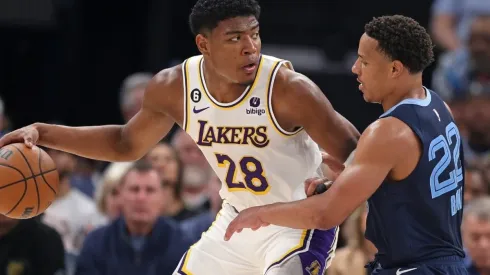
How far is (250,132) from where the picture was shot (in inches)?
214

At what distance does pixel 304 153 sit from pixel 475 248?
2277mm

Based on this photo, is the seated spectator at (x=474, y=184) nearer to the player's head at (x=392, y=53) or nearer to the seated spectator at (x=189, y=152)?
the seated spectator at (x=189, y=152)

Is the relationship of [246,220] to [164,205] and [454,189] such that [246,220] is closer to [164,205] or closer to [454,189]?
[454,189]

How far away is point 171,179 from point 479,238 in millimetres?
2864

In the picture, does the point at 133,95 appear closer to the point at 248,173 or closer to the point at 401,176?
the point at 248,173

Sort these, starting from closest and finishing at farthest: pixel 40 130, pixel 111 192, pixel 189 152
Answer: pixel 40 130, pixel 111 192, pixel 189 152

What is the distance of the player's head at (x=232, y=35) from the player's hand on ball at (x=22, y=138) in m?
1.16

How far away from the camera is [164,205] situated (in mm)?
8875

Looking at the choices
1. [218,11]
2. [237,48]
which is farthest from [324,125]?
[218,11]

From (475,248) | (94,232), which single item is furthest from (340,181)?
(94,232)

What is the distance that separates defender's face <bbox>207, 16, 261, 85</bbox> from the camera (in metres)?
5.38

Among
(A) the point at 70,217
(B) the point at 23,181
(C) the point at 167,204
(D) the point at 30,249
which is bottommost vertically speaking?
(A) the point at 70,217

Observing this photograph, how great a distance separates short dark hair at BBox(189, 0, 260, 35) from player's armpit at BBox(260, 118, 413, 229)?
46.5 inches

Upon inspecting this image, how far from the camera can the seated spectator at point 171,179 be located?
8.78 meters
